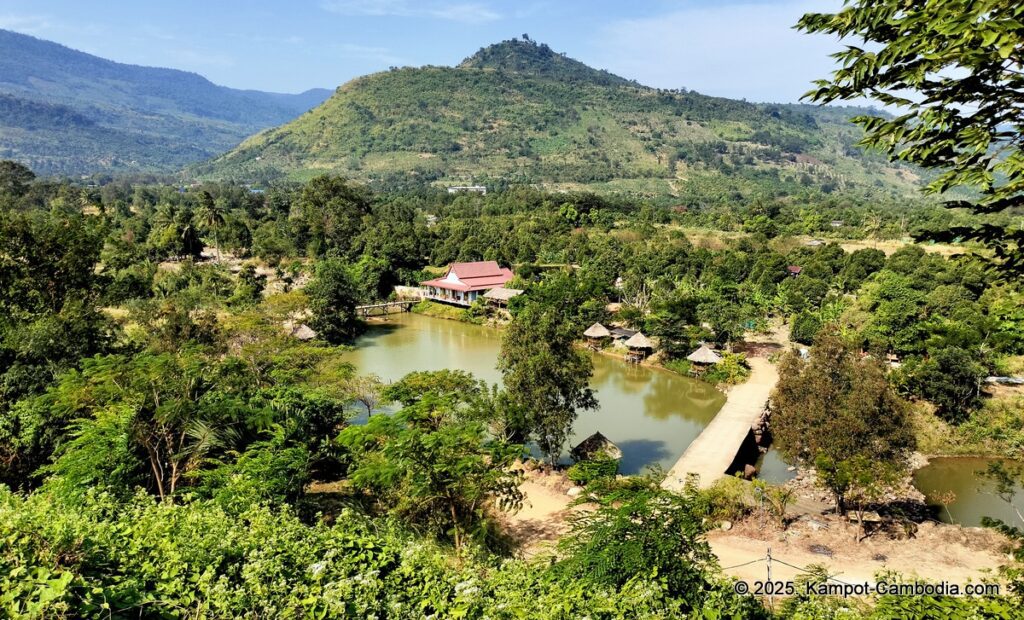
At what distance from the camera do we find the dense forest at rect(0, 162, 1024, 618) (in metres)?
3.63

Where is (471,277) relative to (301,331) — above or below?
above

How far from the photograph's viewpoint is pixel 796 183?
97.6 metres

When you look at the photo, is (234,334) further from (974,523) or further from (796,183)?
(796,183)

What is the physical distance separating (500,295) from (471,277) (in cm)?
319

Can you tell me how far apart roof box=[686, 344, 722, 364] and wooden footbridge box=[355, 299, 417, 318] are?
17.3 m

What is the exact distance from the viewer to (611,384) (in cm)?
2016

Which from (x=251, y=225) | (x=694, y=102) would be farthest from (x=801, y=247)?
(x=694, y=102)

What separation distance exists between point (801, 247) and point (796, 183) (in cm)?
7136

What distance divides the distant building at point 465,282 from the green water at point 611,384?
2.38 metres

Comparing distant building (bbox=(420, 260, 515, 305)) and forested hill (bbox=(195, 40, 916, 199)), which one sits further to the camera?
forested hill (bbox=(195, 40, 916, 199))

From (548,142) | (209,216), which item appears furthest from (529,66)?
(209,216)

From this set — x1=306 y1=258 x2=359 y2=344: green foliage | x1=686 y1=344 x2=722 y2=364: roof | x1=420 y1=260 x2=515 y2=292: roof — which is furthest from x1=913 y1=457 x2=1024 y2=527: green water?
x1=420 y1=260 x2=515 y2=292: roof

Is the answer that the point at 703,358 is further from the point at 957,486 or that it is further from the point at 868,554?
the point at 868,554

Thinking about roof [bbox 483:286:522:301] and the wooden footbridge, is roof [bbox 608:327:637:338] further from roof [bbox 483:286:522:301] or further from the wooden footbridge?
the wooden footbridge
